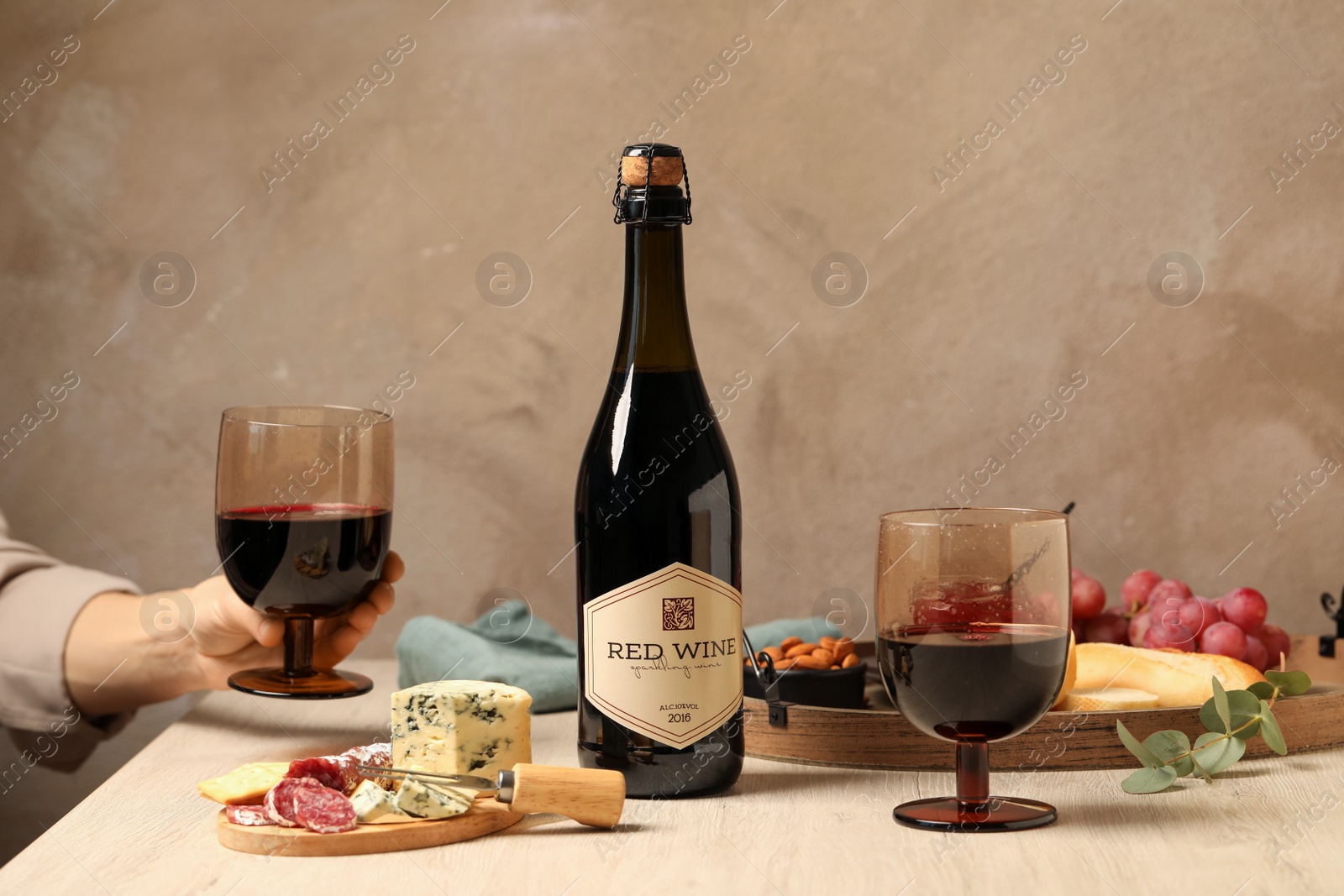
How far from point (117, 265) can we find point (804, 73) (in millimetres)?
1103

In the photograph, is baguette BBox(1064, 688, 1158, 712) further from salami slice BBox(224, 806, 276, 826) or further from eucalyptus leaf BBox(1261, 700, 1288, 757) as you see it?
salami slice BBox(224, 806, 276, 826)

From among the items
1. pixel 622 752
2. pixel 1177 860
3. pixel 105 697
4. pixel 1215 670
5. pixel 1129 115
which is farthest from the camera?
pixel 1129 115

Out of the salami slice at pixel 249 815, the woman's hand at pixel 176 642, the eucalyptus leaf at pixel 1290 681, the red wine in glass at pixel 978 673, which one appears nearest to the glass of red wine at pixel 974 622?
the red wine in glass at pixel 978 673

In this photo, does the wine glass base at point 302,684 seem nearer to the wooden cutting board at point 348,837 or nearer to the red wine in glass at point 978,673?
the wooden cutting board at point 348,837

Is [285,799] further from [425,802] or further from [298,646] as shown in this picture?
[298,646]

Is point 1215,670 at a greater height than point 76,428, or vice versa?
point 76,428

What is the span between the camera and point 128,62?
72.5 inches

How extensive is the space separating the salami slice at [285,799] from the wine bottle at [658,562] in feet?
0.69

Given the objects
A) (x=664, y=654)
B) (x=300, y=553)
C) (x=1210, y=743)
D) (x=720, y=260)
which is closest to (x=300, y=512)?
(x=300, y=553)

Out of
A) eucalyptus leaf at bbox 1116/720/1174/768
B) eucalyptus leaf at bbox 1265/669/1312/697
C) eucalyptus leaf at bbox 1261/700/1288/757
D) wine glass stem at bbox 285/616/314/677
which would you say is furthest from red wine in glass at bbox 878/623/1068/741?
wine glass stem at bbox 285/616/314/677

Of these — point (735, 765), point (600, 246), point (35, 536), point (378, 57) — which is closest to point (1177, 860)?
point (735, 765)

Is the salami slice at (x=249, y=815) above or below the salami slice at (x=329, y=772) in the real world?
below

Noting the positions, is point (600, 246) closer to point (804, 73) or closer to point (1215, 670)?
point (804, 73)

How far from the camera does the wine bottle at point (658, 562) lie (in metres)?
0.88
